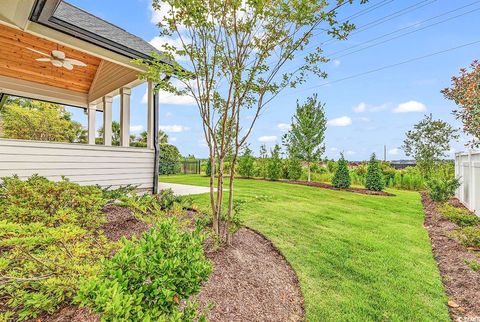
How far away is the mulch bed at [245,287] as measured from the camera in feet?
7.17

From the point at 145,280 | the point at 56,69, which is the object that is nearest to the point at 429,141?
the point at 145,280

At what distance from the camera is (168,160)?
1681 cm

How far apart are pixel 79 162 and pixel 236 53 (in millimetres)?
3940

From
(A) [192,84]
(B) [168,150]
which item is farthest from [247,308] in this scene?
(B) [168,150]

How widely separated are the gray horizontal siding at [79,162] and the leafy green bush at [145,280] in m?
4.37

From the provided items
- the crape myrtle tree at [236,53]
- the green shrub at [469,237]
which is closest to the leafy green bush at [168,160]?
the crape myrtle tree at [236,53]

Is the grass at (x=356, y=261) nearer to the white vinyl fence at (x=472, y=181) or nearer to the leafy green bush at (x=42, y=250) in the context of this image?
the white vinyl fence at (x=472, y=181)

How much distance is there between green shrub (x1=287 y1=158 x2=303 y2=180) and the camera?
43.0 ft

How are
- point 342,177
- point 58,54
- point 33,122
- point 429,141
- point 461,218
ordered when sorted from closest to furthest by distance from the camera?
point 58,54 < point 461,218 < point 342,177 < point 429,141 < point 33,122

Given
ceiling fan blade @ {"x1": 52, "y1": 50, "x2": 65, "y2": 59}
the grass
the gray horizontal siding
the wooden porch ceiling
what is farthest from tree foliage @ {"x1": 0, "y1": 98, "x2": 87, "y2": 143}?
the grass

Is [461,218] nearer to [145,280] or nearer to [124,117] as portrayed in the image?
[145,280]

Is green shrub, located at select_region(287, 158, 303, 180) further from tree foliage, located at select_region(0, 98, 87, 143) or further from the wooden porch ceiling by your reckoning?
tree foliage, located at select_region(0, 98, 87, 143)

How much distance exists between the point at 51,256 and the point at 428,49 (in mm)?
15449

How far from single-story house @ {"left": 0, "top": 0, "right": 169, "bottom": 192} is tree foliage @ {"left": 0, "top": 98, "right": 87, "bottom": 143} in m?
9.51
